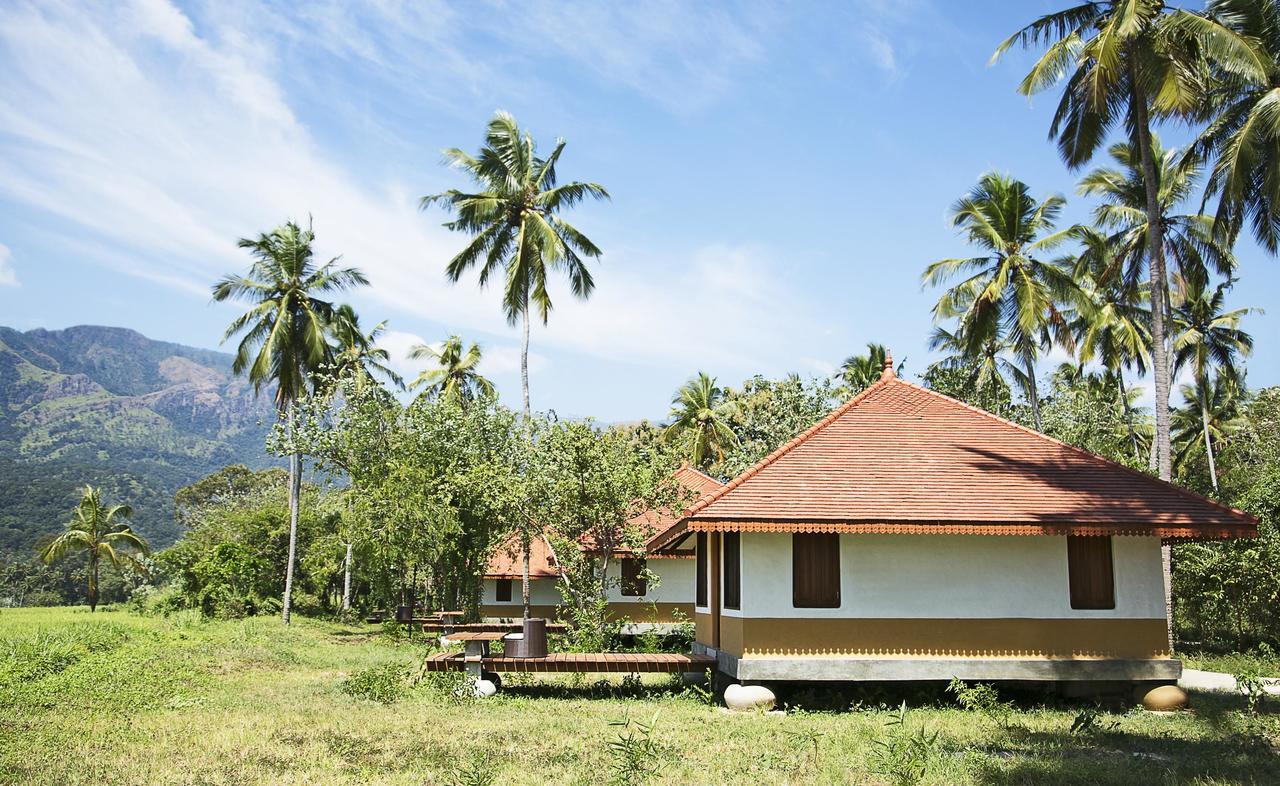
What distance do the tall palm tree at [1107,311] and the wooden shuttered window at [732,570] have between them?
17038mm

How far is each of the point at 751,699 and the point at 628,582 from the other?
12311 mm

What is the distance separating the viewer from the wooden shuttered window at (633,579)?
26.7m

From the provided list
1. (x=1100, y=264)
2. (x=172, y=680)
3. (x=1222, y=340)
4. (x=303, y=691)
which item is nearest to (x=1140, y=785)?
(x=303, y=691)

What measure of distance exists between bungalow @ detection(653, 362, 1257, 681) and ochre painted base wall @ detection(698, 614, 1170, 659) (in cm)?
2

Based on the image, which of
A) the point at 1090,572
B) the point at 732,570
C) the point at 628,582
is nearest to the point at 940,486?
the point at 1090,572

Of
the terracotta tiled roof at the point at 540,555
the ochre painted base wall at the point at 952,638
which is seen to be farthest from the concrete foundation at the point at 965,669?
the terracotta tiled roof at the point at 540,555

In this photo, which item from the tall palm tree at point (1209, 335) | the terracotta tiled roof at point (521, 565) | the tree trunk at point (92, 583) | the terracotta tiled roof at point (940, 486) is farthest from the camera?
the tree trunk at point (92, 583)

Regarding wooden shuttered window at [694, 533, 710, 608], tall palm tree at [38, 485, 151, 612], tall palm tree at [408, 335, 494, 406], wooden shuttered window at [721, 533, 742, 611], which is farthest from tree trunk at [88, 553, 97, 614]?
wooden shuttered window at [721, 533, 742, 611]

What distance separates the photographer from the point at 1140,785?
8945 millimetres

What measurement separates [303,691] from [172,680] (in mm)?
2205

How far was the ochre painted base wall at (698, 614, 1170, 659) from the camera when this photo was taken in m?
14.6

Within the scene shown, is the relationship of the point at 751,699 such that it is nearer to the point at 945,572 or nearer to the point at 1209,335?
the point at 945,572

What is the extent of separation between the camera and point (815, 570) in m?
14.9

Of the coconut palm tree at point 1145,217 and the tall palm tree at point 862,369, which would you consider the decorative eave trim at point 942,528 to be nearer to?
the coconut palm tree at point 1145,217
